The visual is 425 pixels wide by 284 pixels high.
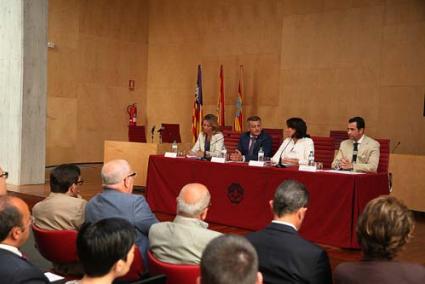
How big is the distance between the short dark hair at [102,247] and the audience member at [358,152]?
11.9 ft

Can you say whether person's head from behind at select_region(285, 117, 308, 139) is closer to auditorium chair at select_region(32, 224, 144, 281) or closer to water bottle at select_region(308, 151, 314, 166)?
water bottle at select_region(308, 151, 314, 166)

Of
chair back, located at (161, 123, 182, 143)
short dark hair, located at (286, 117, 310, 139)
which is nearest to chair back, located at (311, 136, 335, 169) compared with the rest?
short dark hair, located at (286, 117, 310, 139)

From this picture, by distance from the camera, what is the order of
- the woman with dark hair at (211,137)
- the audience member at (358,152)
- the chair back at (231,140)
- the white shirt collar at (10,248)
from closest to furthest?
1. the white shirt collar at (10,248)
2. the audience member at (358,152)
3. the woman with dark hair at (211,137)
4. the chair back at (231,140)

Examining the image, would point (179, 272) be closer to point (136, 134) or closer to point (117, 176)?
point (117, 176)

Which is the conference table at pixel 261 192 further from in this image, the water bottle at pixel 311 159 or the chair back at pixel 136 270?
the chair back at pixel 136 270

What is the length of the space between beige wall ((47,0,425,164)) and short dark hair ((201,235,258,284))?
7.74 meters

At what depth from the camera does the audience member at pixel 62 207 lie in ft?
10.7

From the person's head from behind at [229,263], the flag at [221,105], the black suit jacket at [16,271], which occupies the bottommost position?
the black suit jacket at [16,271]

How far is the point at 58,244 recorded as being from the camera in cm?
309

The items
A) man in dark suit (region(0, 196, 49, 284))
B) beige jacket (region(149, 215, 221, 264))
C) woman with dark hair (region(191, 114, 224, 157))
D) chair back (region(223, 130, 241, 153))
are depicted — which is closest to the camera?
man in dark suit (region(0, 196, 49, 284))

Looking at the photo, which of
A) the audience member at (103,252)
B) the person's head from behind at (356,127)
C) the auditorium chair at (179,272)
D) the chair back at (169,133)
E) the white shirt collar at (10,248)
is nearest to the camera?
the audience member at (103,252)

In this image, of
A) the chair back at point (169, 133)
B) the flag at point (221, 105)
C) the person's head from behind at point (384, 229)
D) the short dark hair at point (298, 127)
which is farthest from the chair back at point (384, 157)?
the flag at point (221, 105)

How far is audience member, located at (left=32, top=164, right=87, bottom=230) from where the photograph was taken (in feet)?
10.7

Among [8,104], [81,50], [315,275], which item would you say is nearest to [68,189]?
[315,275]
